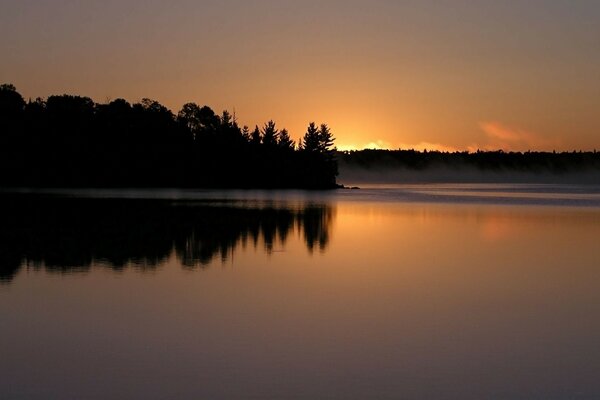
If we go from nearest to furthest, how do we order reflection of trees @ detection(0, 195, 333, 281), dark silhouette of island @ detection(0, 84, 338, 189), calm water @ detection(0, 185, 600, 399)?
calm water @ detection(0, 185, 600, 399) → reflection of trees @ detection(0, 195, 333, 281) → dark silhouette of island @ detection(0, 84, 338, 189)

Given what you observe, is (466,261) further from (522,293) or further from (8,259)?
(8,259)

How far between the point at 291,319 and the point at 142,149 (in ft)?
413

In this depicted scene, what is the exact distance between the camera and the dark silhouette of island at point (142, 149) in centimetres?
12838

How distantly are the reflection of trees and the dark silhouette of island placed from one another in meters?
80.3

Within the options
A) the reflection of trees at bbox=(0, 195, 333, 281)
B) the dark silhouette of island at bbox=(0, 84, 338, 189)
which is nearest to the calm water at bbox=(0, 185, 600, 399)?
the reflection of trees at bbox=(0, 195, 333, 281)

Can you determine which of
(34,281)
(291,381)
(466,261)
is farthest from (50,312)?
(466,261)

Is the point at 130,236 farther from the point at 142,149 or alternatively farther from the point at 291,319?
the point at 142,149

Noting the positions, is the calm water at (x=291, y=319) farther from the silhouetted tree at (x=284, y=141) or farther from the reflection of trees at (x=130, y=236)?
the silhouetted tree at (x=284, y=141)

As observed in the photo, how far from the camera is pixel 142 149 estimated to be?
452 ft

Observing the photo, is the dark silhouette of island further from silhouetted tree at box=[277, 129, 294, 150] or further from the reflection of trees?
the reflection of trees

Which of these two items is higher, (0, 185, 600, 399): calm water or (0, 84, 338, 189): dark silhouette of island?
(0, 84, 338, 189): dark silhouette of island

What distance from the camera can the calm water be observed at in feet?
37.2

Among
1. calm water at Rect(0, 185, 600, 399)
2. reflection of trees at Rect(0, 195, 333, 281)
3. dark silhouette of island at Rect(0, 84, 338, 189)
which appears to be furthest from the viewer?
dark silhouette of island at Rect(0, 84, 338, 189)

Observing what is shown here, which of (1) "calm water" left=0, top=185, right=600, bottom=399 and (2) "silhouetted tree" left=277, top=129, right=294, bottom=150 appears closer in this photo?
(1) "calm water" left=0, top=185, right=600, bottom=399
